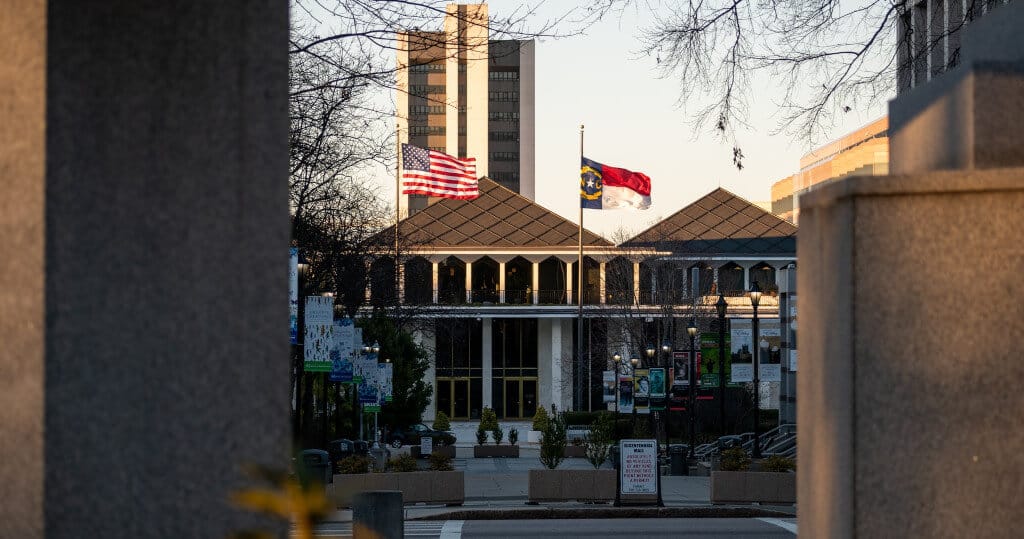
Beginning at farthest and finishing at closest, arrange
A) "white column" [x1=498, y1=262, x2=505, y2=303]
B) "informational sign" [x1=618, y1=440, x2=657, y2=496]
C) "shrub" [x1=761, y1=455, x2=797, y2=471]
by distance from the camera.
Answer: "white column" [x1=498, y1=262, x2=505, y2=303]
"shrub" [x1=761, y1=455, x2=797, y2=471]
"informational sign" [x1=618, y1=440, x2=657, y2=496]

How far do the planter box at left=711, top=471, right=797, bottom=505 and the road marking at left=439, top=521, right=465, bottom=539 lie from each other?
25.5 ft

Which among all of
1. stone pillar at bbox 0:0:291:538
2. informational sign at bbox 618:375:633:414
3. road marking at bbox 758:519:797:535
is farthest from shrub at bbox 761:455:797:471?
stone pillar at bbox 0:0:291:538

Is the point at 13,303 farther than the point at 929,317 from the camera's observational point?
No

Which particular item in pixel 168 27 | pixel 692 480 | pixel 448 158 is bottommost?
pixel 692 480

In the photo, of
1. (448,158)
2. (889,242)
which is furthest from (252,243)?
(448,158)

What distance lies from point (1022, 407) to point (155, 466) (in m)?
2.56

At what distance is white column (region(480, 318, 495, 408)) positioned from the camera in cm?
9456

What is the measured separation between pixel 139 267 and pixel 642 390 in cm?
3875

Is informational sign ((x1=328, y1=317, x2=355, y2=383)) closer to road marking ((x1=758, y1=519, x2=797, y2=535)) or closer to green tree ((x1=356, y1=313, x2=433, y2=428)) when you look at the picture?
road marking ((x1=758, y1=519, x2=797, y2=535))

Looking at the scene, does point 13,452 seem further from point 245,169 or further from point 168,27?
point 168,27

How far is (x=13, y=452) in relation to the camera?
314 cm

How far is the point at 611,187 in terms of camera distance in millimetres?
55031

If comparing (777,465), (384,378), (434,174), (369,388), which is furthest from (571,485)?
(434,174)

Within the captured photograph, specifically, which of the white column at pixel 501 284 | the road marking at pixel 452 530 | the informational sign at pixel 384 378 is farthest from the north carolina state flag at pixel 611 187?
the white column at pixel 501 284
